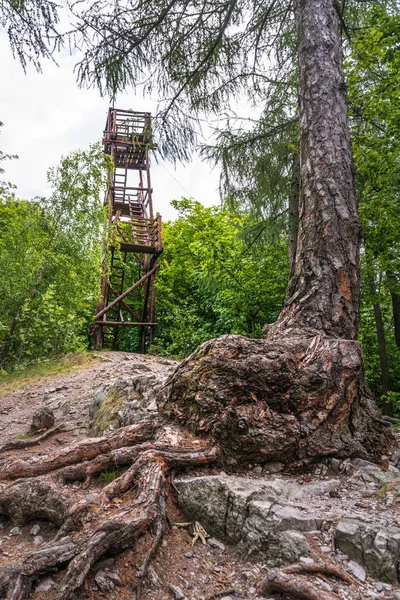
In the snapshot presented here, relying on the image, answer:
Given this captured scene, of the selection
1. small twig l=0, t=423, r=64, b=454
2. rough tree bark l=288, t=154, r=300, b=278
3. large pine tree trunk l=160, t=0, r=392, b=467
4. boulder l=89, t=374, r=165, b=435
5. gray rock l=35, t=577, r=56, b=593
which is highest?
rough tree bark l=288, t=154, r=300, b=278

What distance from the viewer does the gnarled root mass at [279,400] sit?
254 centimetres

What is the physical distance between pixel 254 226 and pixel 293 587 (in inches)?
256

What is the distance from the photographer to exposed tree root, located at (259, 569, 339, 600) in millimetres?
1493

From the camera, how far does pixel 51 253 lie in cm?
706

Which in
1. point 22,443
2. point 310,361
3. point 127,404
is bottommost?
point 22,443

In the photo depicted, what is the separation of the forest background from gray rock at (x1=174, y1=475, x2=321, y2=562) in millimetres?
3954

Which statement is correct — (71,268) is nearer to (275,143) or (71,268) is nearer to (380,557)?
(275,143)

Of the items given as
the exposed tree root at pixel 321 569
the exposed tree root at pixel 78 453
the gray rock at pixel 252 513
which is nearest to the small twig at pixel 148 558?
the gray rock at pixel 252 513

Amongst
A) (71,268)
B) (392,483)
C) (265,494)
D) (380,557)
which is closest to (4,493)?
(265,494)

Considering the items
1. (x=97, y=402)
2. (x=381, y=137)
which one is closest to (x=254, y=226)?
(x=381, y=137)

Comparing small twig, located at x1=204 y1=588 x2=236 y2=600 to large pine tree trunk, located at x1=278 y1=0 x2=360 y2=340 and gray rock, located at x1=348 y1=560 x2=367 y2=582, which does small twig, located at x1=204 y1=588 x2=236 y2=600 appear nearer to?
gray rock, located at x1=348 y1=560 x2=367 y2=582

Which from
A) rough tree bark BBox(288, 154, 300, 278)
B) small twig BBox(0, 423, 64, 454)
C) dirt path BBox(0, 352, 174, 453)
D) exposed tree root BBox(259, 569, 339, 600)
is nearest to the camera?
exposed tree root BBox(259, 569, 339, 600)

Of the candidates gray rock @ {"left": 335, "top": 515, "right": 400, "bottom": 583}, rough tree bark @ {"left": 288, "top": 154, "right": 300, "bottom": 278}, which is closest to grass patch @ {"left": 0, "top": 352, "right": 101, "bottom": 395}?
rough tree bark @ {"left": 288, "top": 154, "right": 300, "bottom": 278}

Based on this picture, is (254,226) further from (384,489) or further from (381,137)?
(384,489)
